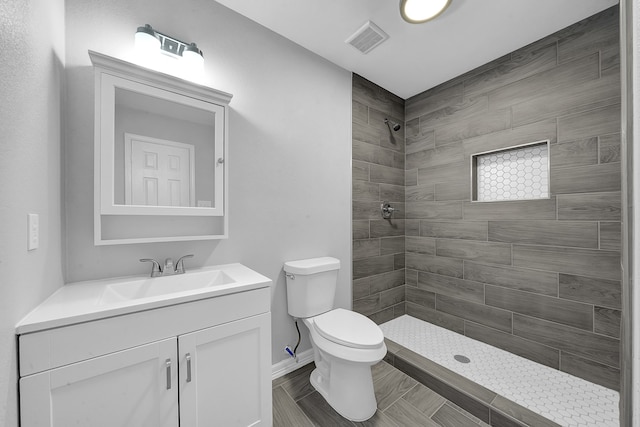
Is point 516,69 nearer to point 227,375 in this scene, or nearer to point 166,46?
point 166,46

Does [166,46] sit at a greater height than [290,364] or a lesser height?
greater

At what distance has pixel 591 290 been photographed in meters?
1.60

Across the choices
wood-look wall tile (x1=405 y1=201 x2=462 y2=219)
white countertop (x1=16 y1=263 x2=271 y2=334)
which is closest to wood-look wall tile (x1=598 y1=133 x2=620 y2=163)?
wood-look wall tile (x1=405 y1=201 x2=462 y2=219)

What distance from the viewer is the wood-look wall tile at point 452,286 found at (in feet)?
7.00

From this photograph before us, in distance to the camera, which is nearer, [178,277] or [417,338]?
[178,277]

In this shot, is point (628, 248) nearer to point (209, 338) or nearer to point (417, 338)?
point (209, 338)

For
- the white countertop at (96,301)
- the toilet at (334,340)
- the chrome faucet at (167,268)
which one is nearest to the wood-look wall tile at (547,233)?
the toilet at (334,340)

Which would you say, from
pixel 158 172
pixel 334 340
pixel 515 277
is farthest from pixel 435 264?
pixel 158 172

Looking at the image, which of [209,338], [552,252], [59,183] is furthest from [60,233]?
[552,252]

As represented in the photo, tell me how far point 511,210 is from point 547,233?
0.27m

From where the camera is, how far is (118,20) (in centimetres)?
127

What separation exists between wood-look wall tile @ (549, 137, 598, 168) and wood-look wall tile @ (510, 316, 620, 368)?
110cm

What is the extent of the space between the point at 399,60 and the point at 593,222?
5.79 feet

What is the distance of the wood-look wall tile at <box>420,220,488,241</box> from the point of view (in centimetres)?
212
